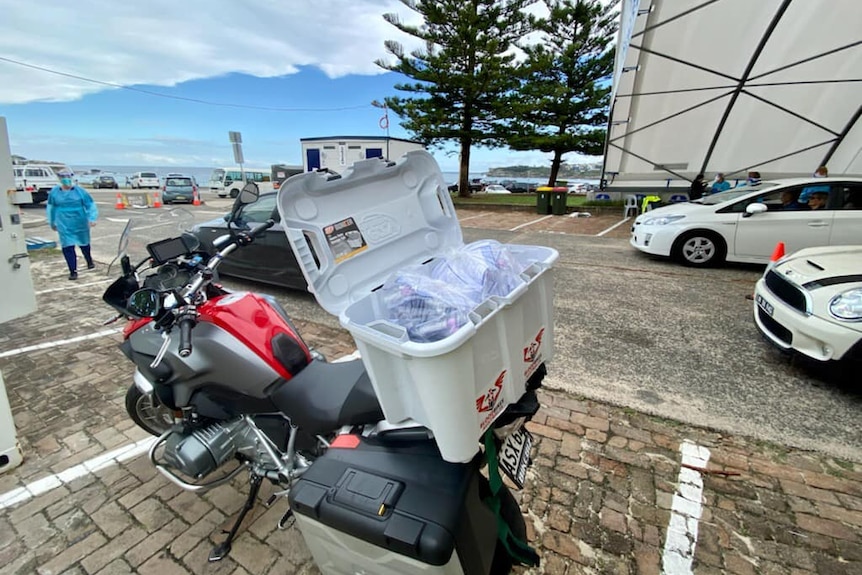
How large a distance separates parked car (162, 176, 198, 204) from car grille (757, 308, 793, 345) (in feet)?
72.5

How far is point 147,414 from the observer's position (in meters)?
2.42

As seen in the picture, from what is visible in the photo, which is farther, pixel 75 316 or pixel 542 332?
pixel 75 316

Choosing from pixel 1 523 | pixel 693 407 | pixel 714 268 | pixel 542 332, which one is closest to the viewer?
pixel 542 332

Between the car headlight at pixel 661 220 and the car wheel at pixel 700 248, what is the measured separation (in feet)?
1.02

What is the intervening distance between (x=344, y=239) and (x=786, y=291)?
12.1 ft

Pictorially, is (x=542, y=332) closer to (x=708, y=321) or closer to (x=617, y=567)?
(x=617, y=567)

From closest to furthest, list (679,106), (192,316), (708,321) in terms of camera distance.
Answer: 1. (192,316)
2. (708,321)
3. (679,106)

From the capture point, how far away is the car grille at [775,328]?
10.1 feet

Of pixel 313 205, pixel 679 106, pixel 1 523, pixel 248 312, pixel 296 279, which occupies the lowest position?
pixel 1 523

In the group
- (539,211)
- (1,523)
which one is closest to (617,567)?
(1,523)

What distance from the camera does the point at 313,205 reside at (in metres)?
→ 1.71

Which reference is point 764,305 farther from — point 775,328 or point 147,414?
point 147,414

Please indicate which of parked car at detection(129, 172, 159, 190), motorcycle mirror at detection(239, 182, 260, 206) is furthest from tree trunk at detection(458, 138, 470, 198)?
parked car at detection(129, 172, 159, 190)

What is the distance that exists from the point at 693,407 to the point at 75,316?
6522 mm
